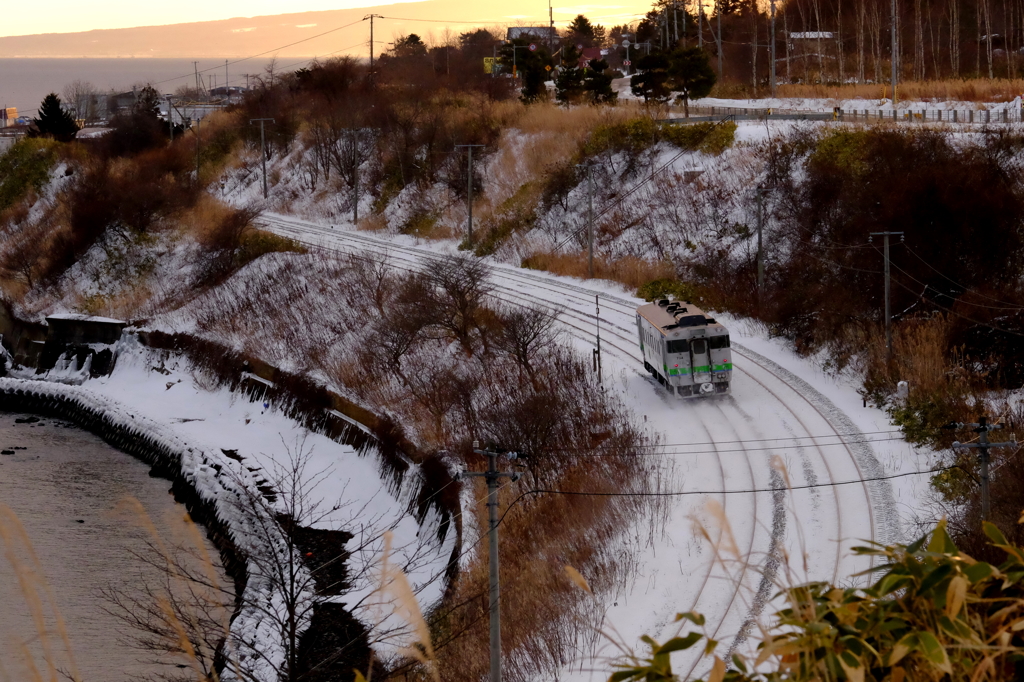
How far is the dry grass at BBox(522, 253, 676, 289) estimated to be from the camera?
42.2 m

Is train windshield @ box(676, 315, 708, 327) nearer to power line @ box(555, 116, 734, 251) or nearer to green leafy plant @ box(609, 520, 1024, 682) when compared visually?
power line @ box(555, 116, 734, 251)

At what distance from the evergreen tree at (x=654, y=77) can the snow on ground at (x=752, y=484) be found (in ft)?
105

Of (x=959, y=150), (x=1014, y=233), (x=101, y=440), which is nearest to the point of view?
(x=1014, y=233)

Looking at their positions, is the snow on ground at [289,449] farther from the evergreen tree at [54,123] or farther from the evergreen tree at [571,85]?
the evergreen tree at [54,123]

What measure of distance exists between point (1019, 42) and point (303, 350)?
56.6m

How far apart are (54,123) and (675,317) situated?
254 ft

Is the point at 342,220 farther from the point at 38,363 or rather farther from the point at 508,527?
the point at 508,527

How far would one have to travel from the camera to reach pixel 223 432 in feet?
126

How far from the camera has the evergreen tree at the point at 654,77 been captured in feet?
205

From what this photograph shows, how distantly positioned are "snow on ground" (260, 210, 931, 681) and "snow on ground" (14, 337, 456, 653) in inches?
Result: 210

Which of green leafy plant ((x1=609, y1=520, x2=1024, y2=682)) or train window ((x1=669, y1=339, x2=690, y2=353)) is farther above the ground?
green leafy plant ((x1=609, y1=520, x2=1024, y2=682))

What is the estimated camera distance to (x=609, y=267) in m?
44.5

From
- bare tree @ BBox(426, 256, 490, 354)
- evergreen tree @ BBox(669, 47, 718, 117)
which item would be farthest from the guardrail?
bare tree @ BBox(426, 256, 490, 354)

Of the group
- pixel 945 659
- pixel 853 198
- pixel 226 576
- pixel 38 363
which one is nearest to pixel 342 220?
pixel 38 363
